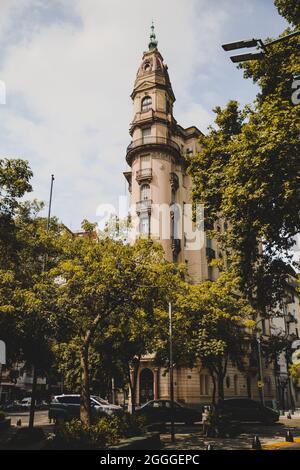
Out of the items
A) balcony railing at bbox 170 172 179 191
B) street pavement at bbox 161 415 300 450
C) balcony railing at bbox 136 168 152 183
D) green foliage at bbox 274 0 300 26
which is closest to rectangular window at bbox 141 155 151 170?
balcony railing at bbox 136 168 152 183

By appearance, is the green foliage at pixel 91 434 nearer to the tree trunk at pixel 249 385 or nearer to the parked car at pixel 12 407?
the tree trunk at pixel 249 385

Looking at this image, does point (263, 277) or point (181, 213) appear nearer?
point (263, 277)

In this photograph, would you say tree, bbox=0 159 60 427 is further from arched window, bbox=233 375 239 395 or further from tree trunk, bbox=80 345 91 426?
arched window, bbox=233 375 239 395

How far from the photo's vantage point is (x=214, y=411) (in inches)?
794

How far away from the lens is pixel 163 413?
23.3 m

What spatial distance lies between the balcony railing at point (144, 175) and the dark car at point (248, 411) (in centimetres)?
2244

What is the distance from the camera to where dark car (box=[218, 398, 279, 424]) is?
25.1 metres

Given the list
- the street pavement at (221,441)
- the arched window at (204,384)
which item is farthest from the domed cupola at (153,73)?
the street pavement at (221,441)

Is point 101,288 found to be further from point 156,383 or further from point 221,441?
point 156,383

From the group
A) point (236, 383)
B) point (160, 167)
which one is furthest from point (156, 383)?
point (160, 167)

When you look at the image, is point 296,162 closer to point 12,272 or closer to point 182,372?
point 12,272

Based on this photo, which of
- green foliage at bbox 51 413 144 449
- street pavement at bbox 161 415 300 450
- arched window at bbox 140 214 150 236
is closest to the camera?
green foliage at bbox 51 413 144 449
